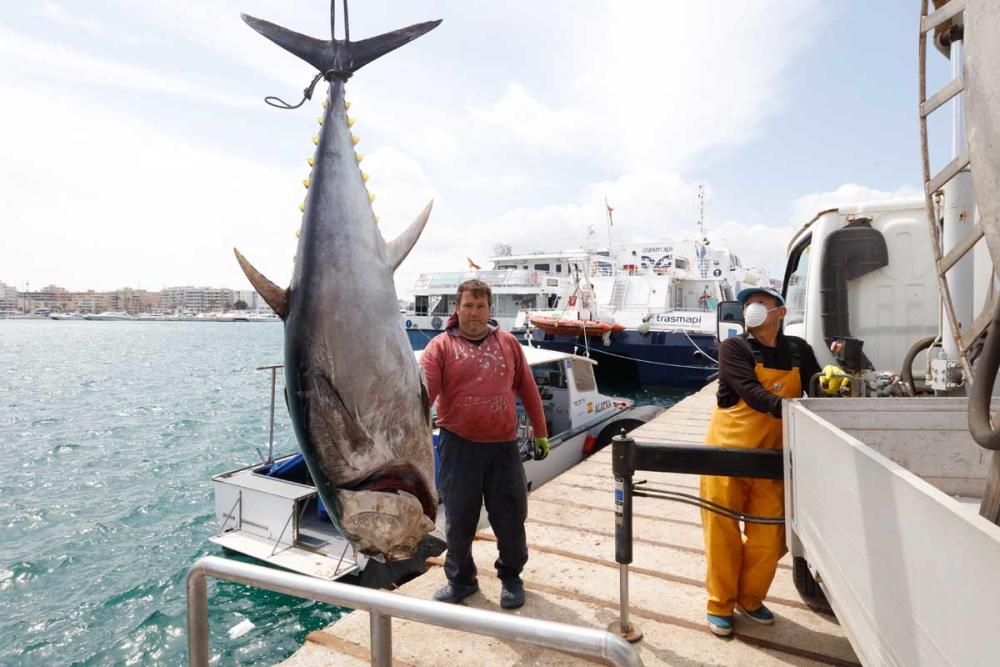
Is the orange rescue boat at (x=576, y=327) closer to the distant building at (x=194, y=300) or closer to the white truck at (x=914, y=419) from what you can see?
the white truck at (x=914, y=419)

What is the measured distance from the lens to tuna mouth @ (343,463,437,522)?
156cm

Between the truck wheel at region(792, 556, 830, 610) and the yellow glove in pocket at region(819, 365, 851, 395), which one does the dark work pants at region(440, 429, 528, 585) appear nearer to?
the truck wheel at region(792, 556, 830, 610)

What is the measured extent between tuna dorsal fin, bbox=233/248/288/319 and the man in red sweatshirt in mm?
1104

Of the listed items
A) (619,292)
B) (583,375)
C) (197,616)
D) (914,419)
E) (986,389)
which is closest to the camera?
(986,389)

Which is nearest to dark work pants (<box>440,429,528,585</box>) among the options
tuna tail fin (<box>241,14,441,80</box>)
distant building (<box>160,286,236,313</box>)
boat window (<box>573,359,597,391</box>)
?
tuna tail fin (<box>241,14,441,80</box>)

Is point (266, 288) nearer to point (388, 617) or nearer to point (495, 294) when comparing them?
point (388, 617)

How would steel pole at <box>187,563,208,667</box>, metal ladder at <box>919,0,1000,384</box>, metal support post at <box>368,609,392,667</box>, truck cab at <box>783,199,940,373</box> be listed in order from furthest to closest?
1. truck cab at <box>783,199,940,373</box>
2. steel pole at <box>187,563,208,667</box>
3. metal support post at <box>368,609,392,667</box>
4. metal ladder at <box>919,0,1000,384</box>

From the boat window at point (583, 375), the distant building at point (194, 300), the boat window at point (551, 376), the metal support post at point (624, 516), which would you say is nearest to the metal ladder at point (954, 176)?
the metal support post at point (624, 516)

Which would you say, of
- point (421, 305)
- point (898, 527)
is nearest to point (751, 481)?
point (898, 527)

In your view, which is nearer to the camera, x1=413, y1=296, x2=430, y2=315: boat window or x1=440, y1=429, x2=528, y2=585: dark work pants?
x1=440, y1=429, x2=528, y2=585: dark work pants

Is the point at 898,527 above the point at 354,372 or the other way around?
the other way around

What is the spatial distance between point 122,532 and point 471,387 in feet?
26.3

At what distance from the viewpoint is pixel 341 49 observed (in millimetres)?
2115

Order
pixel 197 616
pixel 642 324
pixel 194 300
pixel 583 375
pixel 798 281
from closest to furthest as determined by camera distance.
Result: pixel 197 616 < pixel 798 281 < pixel 583 375 < pixel 642 324 < pixel 194 300
